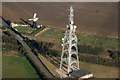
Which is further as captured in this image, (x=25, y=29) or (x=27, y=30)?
(x=25, y=29)

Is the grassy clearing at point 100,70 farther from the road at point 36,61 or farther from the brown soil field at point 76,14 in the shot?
the brown soil field at point 76,14

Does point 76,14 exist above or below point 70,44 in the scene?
above

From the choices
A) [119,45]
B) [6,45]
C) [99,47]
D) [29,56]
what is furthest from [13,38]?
[119,45]

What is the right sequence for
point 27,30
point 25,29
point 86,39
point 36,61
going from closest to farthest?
1. point 36,61
2. point 86,39
3. point 27,30
4. point 25,29

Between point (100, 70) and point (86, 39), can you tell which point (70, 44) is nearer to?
point (100, 70)

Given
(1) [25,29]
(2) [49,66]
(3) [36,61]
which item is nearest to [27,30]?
(1) [25,29]

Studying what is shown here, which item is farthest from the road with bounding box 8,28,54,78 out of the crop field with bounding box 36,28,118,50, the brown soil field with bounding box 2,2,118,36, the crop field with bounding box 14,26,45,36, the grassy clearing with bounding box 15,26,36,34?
the brown soil field with bounding box 2,2,118,36

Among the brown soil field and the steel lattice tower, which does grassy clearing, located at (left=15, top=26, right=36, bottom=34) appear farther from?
the steel lattice tower

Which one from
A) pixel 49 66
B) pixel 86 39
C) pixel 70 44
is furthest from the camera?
pixel 86 39
